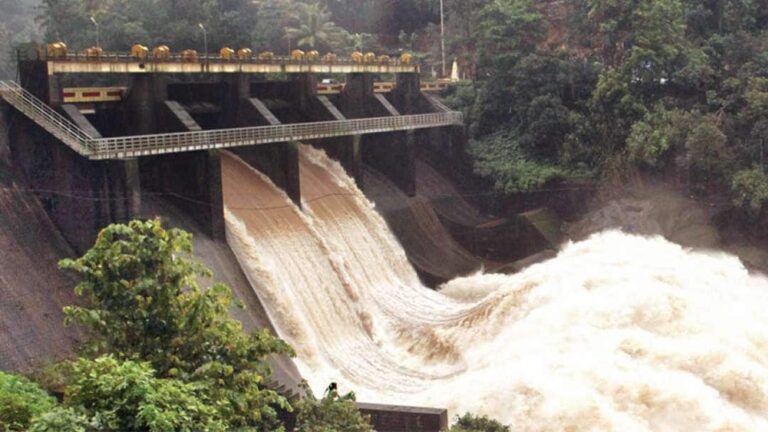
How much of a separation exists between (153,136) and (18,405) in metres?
11.9

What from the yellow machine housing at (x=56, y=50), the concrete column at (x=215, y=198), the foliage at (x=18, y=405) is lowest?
the foliage at (x=18, y=405)

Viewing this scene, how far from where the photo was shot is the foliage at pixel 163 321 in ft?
48.8

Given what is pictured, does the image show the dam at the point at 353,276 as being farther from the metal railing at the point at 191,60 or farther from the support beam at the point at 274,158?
the metal railing at the point at 191,60

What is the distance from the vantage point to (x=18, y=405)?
14.5 metres

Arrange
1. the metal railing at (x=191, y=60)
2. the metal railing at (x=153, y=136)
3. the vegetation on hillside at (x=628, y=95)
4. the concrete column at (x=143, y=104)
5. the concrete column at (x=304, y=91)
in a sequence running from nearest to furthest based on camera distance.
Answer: the metal railing at (x=153, y=136), the metal railing at (x=191, y=60), the concrete column at (x=143, y=104), the concrete column at (x=304, y=91), the vegetation on hillside at (x=628, y=95)

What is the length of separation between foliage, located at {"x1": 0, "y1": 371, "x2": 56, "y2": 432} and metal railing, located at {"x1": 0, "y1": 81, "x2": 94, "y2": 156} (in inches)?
330

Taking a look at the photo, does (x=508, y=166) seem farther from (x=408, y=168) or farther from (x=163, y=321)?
(x=163, y=321)

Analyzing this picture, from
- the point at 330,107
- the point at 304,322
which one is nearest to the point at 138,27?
the point at 330,107

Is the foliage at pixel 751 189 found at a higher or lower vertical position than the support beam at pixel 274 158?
lower

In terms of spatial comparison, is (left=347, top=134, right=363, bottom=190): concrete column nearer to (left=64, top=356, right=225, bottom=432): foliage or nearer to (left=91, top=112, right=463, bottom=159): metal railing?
(left=91, top=112, right=463, bottom=159): metal railing

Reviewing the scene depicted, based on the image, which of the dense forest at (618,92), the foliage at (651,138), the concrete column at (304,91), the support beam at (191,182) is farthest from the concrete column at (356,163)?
the foliage at (651,138)

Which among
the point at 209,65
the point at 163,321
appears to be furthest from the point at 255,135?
the point at 163,321

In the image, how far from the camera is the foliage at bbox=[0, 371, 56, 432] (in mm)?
14156

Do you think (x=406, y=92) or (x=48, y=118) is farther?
(x=406, y=92)
